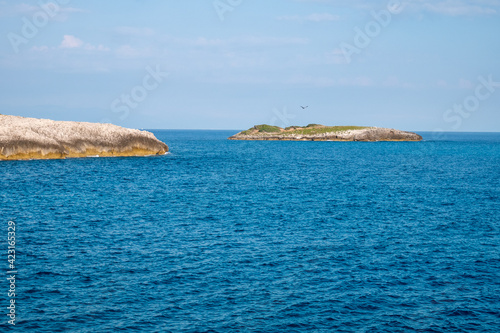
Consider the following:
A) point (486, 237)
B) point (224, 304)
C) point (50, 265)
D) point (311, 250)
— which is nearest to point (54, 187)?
point (50, 265)

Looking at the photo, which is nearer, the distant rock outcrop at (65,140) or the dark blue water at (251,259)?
the dark blue water at (251,259)

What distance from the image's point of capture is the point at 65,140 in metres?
95.8

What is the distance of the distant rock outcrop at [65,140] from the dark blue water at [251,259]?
30030 millimetres

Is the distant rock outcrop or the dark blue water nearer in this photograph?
the dark blue water

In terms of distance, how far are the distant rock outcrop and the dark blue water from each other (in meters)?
30.0

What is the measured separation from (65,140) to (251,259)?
75.7 metres

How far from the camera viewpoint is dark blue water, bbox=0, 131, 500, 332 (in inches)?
861

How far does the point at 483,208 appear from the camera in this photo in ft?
160

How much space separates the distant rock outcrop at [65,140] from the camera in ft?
285

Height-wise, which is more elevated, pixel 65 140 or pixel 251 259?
pixel 65 140

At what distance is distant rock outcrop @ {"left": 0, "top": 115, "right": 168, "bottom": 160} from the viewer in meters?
86.8

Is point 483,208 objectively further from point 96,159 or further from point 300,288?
point 96,159

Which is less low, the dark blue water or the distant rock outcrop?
the distant rock outcrop

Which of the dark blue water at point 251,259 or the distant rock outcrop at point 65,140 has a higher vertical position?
the distant rock outcrop at point 65,140
